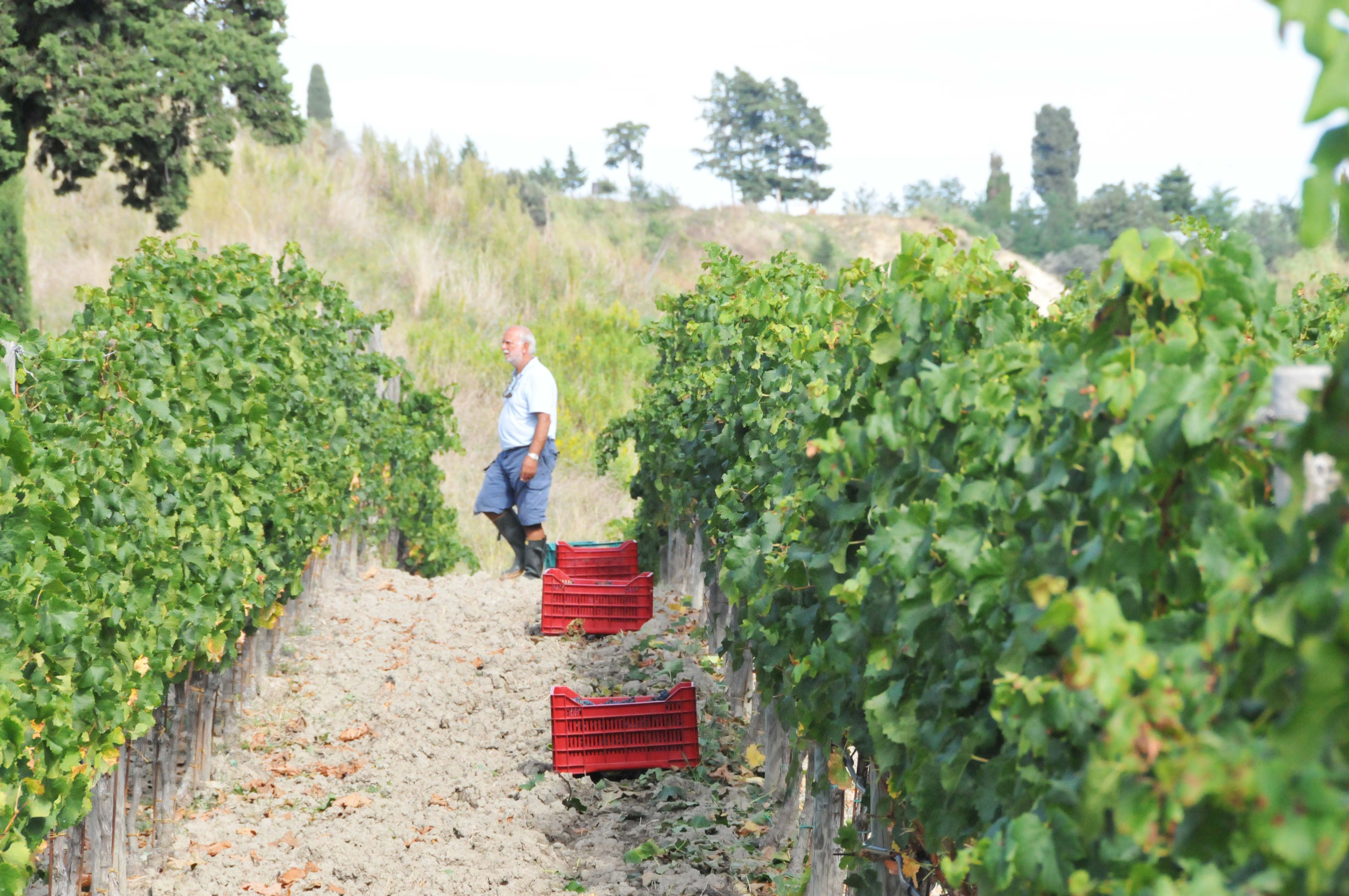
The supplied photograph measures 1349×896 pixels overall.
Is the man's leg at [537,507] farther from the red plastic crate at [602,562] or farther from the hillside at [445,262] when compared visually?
the hillside at [445,262]

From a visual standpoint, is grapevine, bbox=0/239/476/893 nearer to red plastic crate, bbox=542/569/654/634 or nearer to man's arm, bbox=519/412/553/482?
man's arm, bbox=519/412/553/482

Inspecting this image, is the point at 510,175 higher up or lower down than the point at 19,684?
higher up

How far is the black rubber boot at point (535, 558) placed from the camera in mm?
10258

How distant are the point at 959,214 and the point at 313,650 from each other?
54.8m

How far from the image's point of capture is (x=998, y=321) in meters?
3.13

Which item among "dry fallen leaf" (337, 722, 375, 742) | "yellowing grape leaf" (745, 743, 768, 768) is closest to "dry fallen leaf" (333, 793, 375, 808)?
"dry fallen leaf" (337, 722, 375, 742)

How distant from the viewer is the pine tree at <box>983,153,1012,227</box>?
6756 centimetres

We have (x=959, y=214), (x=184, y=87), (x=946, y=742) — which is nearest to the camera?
(x=946, y=742)

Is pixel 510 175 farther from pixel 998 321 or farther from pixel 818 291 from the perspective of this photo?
pixel 998 321

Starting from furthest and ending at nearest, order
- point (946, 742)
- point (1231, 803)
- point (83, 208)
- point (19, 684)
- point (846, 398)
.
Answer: point (83, 208), point (846, 398), point (19, 684), point (946, 742), point (1231, 803)

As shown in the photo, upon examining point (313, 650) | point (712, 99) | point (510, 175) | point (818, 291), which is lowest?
point (313, 650)

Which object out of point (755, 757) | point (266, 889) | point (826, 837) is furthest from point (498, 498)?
point (826, 837)

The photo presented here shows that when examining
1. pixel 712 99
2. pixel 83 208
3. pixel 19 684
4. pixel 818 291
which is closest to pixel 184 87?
pixel 83 208

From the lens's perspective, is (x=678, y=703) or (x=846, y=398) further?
(x=678, y=703)
